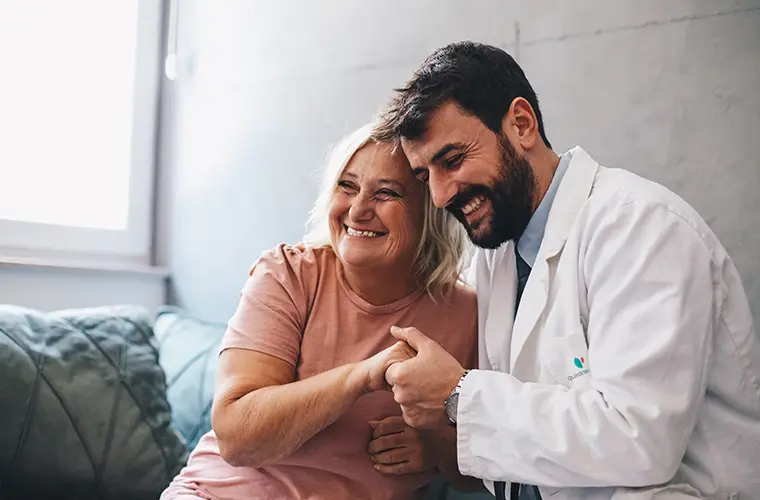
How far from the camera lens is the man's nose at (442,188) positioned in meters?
1.28

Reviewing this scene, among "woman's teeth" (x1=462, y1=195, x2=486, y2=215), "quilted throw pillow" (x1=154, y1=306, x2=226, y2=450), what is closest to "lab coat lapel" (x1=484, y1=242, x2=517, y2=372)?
"woman's teeth" (x1=462, y1=195, x2=486, y2=215)

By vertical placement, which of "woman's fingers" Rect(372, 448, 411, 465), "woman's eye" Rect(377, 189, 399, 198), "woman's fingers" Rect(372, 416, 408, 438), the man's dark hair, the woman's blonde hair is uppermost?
the man's dark hair

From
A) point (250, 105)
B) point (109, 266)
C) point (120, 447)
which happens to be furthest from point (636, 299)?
point (109, 266)

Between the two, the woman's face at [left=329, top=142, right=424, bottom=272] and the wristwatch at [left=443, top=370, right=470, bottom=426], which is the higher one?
the woman's face at [left=329, top=142, right=424, bottom=272]

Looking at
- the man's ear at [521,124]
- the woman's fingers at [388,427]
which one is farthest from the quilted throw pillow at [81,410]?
the man's ear at [521,124]

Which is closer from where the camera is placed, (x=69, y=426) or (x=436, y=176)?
(x=436, y=176)

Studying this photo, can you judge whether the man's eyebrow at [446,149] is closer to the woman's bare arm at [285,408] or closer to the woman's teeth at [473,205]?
the woman's teeth at [473,205]

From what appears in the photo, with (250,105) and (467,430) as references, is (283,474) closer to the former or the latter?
(467,430)

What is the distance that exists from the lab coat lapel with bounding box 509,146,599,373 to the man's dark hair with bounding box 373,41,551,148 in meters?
0.15

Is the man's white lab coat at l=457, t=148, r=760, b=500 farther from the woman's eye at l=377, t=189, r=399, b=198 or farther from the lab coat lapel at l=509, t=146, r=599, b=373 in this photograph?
the woman's eye at l=377, t=189, r=399, b=198

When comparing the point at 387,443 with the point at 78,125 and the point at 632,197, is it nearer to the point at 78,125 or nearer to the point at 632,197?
the point at 632,197

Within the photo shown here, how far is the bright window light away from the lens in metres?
2.23

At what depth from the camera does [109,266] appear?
233 centimetres

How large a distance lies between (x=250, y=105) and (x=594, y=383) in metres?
1.61
